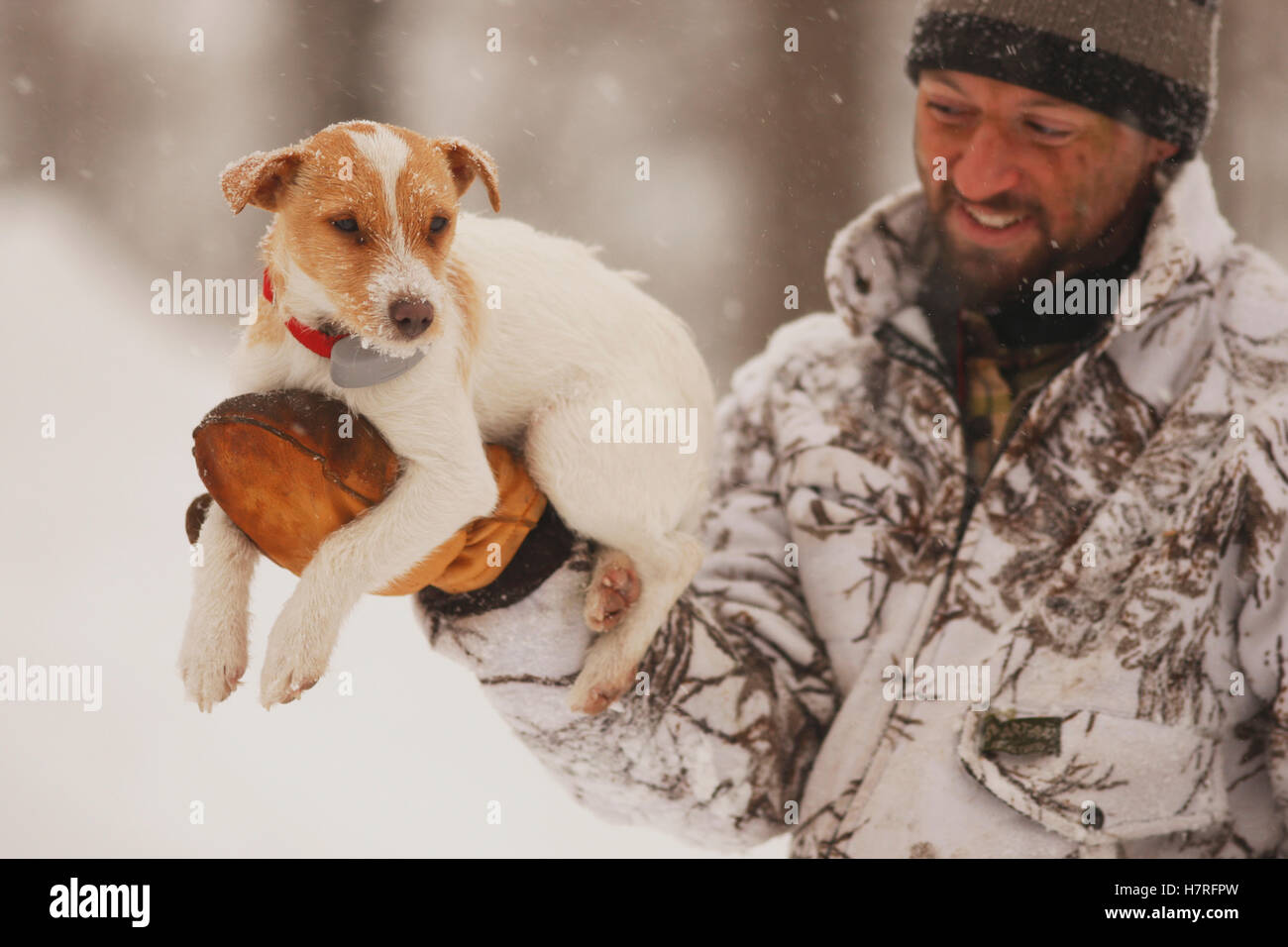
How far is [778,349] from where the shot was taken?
173 cm

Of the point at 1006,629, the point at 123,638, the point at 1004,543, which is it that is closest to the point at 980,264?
the point at 1004,543

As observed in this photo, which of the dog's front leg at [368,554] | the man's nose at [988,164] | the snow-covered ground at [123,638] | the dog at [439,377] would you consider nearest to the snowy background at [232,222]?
the snow-covered ground at [123,638]

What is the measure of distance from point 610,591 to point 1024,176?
0.83m

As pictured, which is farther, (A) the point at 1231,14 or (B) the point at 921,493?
(A) the point at 1231,14

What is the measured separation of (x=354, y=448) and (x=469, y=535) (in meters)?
0.16

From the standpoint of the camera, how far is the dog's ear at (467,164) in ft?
3.19

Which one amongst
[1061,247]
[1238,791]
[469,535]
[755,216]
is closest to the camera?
[469,535]

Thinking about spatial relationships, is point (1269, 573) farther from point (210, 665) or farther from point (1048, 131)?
point (210, 665)

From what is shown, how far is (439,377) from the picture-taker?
3.22 feet

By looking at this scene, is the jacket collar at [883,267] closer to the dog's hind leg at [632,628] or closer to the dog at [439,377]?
the dog at [439,377]

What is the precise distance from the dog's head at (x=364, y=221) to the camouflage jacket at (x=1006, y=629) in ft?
1.26
